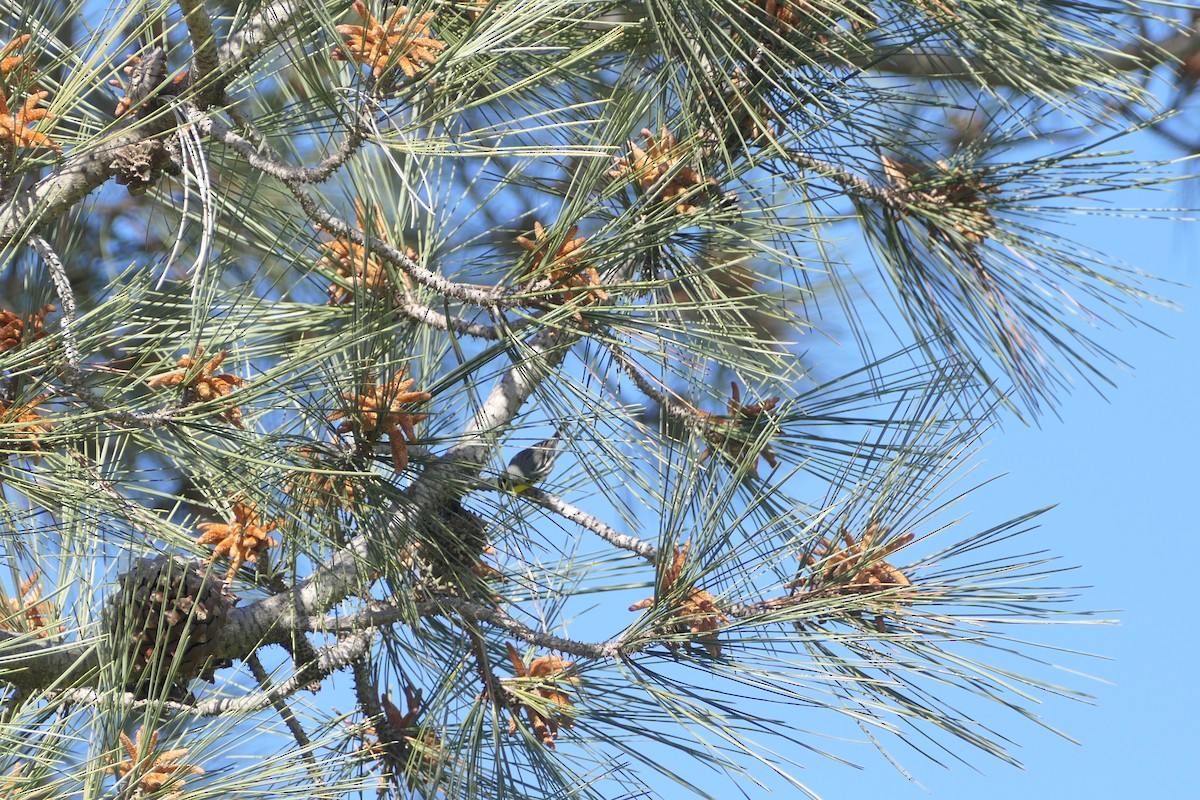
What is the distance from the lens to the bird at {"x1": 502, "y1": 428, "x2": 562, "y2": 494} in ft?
3.92

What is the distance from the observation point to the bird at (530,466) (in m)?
1.20

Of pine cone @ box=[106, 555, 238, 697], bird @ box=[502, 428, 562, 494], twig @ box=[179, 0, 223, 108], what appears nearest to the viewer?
twig @ box=[179, 0, 223, 108]

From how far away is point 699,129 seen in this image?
3.68ft

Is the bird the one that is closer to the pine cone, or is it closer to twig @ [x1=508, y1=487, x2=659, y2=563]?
twig @ [x1=508, y1=487, x2=659, y2=563]

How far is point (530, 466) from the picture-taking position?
1233mm

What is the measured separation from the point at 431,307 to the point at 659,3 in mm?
354

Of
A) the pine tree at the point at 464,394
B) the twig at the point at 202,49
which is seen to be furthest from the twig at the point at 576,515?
the twig at the point at 202,49

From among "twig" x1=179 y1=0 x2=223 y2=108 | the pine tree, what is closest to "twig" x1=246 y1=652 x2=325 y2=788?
the pine tree

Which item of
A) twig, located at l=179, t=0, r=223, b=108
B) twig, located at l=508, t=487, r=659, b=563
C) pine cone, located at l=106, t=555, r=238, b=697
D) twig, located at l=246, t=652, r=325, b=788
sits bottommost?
twig, located at l=246, t=652, r=325, b=788

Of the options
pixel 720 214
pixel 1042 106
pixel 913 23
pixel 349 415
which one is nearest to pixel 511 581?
pixel 349 415

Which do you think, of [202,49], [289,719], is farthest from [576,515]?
[202,49]

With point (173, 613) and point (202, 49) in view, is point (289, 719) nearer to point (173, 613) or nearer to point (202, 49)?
point (173, 613)

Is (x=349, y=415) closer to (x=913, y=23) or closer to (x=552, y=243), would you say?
(x=552, y=243)

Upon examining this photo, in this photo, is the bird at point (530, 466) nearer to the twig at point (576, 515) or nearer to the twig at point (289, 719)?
the twig at point (576, 515)
